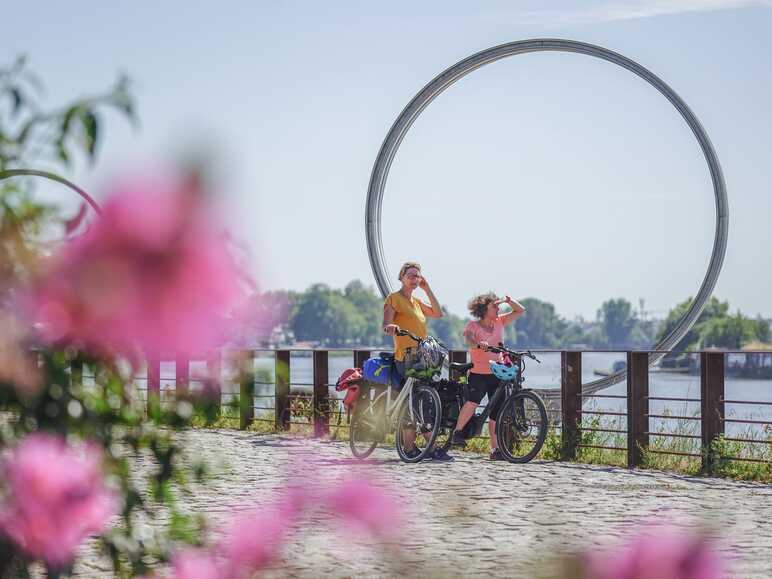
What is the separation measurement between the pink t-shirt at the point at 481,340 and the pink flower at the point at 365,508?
406 inches

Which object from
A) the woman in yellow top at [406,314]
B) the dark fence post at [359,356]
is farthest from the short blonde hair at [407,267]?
the dark fence post at [359,356]

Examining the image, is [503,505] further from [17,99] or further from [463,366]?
[17,99]

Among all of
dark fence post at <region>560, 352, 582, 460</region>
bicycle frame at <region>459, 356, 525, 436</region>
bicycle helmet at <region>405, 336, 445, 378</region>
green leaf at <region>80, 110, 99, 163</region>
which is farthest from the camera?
dark fence post at <region>560, 352, 582, 460</region>

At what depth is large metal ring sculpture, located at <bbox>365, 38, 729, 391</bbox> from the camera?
16.7m

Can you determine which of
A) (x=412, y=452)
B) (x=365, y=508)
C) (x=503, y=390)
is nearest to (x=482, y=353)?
(x=503, y=390)

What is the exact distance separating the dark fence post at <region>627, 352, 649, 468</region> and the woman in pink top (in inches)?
48.6

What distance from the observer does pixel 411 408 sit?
11.3m

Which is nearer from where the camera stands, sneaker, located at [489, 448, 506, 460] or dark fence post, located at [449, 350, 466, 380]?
sneaker, located at [489, 448, 506, 460]

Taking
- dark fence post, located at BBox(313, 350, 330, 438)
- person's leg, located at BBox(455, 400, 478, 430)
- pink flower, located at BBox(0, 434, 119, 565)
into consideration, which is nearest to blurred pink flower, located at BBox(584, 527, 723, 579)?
pink flower, located at BBox(0, 434, 119, 565)

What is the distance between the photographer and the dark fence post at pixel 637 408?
1159 cm

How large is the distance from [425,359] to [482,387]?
0.79 metres

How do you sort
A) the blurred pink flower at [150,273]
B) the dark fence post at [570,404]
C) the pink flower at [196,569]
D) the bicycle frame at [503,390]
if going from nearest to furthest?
the blurred pink flower at [150,273]
the pink flower at [196,569]
the bicycle frame at [503,390]
the dark fence post at [570,404]

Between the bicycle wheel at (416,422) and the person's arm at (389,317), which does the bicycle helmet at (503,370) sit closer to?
the bicycle wheel at (416,422)

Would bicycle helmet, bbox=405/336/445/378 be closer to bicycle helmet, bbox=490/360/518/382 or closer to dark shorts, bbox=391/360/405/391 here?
dark shorts, bbox=391/360/405/391
